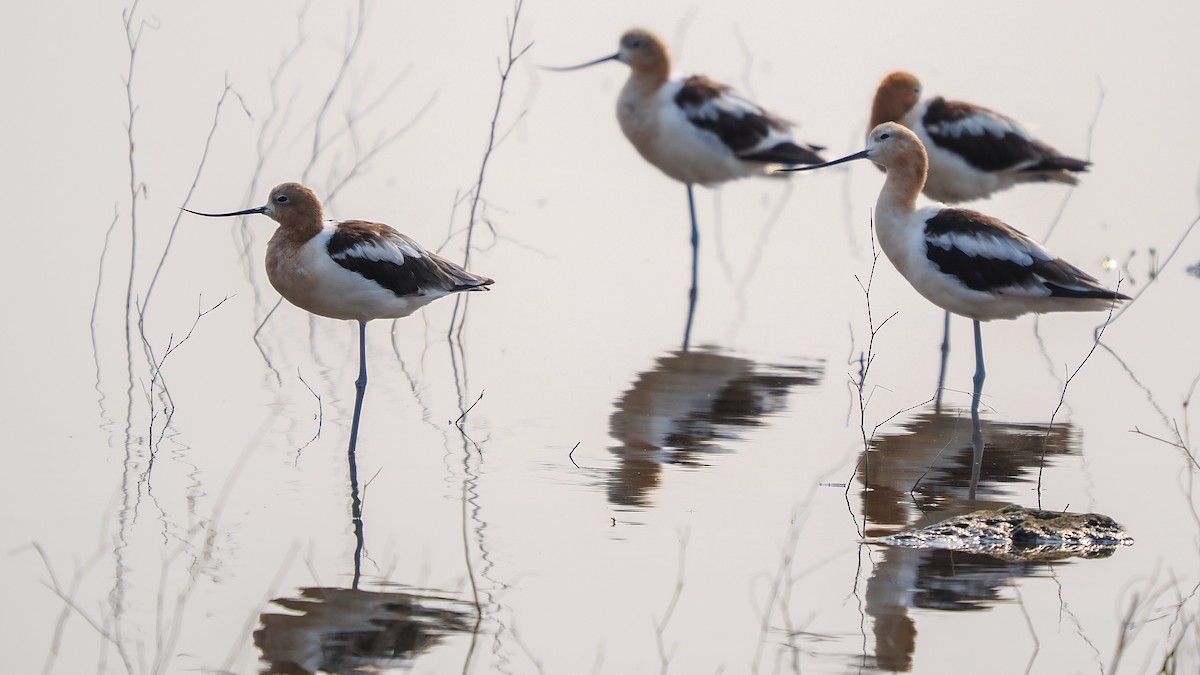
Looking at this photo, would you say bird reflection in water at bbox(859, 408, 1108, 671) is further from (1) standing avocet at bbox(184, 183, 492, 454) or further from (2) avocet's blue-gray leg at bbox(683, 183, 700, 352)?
(2) avocet's blue-gray leg at bbox(683, 183, 700, 352)

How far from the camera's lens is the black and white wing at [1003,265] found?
7.84 metres

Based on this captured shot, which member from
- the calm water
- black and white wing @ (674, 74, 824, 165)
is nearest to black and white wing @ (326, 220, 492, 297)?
the calm water

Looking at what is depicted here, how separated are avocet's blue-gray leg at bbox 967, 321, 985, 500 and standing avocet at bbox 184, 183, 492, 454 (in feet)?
7.48

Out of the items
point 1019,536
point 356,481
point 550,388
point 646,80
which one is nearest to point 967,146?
point 646,80

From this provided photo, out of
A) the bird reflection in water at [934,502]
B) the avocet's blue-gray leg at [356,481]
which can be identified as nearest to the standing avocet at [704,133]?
the bird reflection in water at [934,502]

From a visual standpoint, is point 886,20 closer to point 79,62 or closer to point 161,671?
point 79,62

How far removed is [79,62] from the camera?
536 inches

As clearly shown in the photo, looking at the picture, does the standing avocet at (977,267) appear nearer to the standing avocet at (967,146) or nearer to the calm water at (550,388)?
the calm water at (550,388)

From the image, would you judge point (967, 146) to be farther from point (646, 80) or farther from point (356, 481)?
point (356, 481)

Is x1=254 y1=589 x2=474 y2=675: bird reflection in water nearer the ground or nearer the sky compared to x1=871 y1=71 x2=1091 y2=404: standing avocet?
nearer the ground

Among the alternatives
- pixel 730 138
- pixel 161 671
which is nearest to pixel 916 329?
pixel 730 138

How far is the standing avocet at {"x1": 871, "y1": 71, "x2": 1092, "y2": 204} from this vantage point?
1073 cm

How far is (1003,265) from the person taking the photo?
25.9ft

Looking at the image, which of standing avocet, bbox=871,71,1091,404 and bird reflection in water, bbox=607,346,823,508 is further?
standing avocet, bbox=871,71,1091,404
